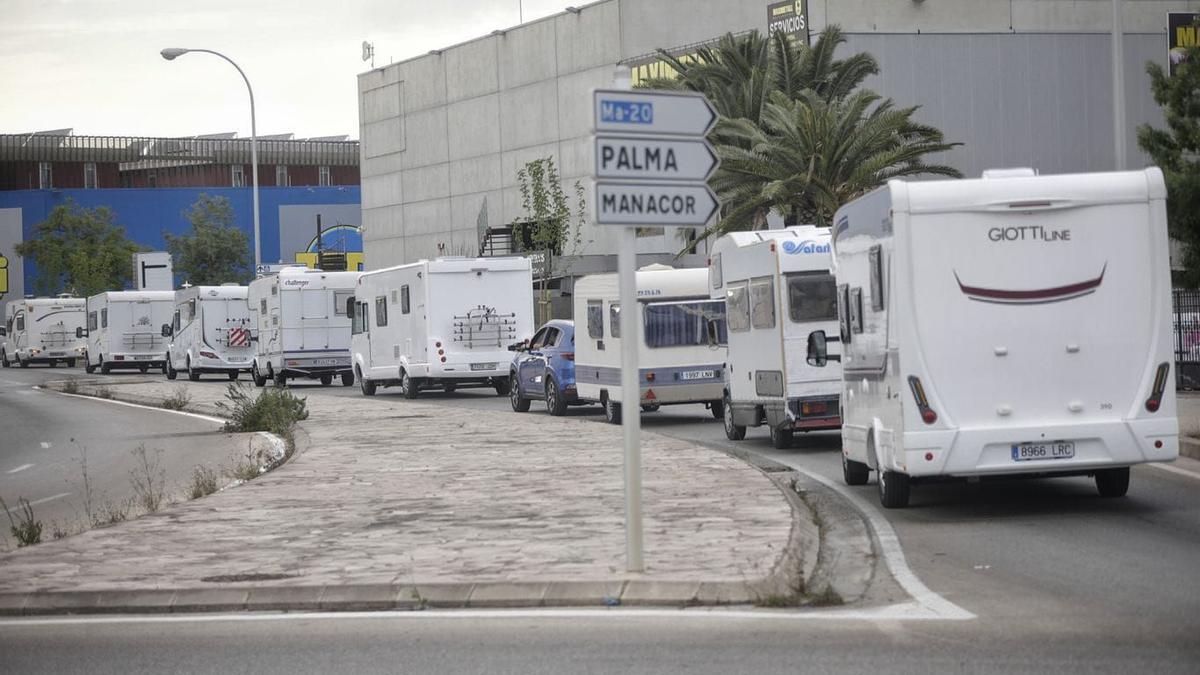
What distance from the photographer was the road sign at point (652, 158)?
1016cm

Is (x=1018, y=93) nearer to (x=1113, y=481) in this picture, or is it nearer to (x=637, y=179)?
(x=1113, y=481)

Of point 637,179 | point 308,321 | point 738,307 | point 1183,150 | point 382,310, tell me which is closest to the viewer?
point 637,179

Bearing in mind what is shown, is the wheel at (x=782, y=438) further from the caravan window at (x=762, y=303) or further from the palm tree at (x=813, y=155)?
the palm tree at (x=813, y=155)

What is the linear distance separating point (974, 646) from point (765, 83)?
36.8m

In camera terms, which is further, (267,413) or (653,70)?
(653,70)

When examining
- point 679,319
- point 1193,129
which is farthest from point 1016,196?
point 679,319

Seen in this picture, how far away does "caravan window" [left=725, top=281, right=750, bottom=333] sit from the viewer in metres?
22.9

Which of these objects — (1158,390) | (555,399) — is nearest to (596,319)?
(555,399)

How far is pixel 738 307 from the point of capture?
23281 mm

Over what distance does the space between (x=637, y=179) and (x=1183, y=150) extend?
14477 millimetres

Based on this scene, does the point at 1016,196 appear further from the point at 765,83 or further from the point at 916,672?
the point at 765,83

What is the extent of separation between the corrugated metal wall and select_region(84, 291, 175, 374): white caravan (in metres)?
28.6

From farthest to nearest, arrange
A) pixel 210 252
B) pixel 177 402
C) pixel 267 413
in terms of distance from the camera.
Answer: pixel 210 252 → pixel 177 402 → pixel 267 413

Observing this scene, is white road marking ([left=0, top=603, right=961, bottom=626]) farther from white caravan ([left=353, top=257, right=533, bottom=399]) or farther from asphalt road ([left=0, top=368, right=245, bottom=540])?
white caravan ([left=353, top=257, right=533, bottom=399])
